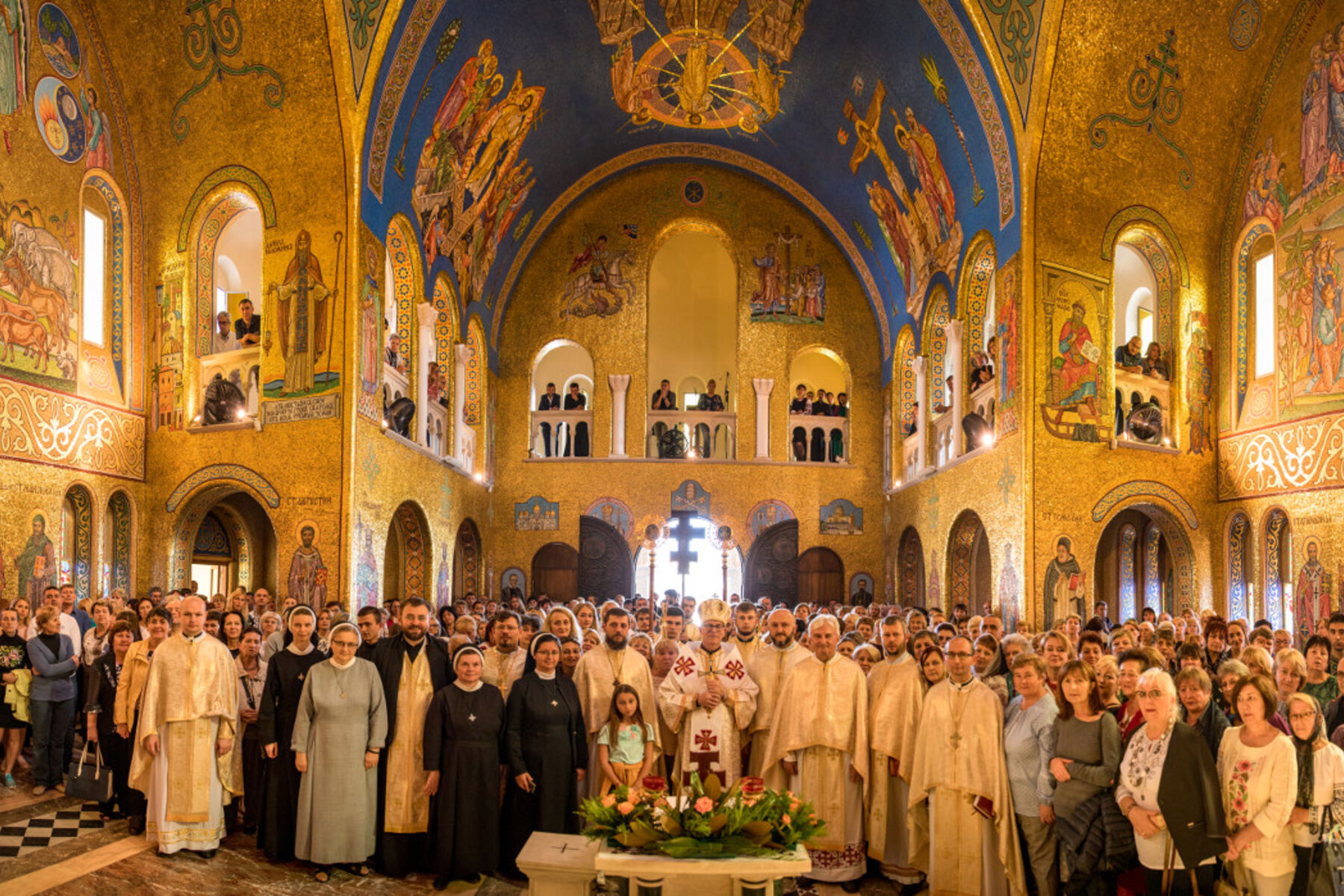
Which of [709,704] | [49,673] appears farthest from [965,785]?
[49,673]

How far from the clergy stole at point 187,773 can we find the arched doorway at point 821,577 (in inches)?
751

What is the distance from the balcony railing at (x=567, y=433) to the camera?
26375 millimetres

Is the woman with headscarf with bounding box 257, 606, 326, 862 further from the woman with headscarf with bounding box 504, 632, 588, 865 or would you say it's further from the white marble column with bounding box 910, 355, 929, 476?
the white marble column with bounding box 910, 355, 929, 476

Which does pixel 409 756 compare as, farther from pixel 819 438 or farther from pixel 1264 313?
pixel 819 438

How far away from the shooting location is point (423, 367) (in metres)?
19.6

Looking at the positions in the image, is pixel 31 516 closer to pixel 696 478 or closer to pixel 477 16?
pixel 477 16

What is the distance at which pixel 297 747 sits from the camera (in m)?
7.44

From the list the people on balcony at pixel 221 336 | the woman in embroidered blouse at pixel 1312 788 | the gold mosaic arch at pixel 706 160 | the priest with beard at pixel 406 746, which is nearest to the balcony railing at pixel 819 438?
the gold mosaic arch at pixel 706 160

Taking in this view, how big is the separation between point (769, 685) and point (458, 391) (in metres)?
15.2

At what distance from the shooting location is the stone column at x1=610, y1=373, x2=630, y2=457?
26047 millimetres

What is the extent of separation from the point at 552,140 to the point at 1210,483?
14.6 meters

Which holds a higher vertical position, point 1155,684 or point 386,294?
point 386,294

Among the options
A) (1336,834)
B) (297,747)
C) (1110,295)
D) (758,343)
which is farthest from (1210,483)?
(297,747)

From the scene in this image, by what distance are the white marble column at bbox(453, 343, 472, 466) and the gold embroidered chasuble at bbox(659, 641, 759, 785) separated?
1469 centimetres
